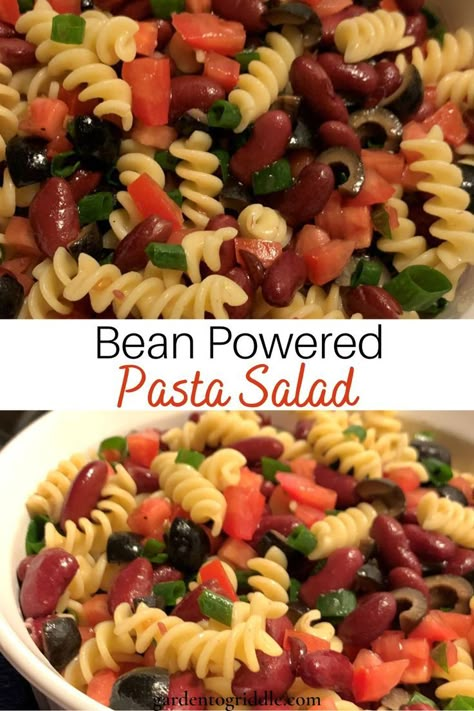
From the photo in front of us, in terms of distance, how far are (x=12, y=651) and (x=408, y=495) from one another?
83 centimetres

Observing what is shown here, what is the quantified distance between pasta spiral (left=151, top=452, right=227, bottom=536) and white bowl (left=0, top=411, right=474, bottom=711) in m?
0.23

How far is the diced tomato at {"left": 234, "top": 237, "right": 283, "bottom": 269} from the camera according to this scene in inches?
48.0

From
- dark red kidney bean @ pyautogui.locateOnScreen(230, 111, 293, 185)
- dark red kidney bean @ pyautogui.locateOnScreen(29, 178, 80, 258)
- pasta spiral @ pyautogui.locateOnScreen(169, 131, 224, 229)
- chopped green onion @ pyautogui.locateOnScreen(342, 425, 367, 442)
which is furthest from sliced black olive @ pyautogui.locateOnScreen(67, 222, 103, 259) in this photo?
chopped green onion @ pyautogui.locateOnScreen(342, 425, 367, 442)

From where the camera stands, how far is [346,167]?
1267 millimetres

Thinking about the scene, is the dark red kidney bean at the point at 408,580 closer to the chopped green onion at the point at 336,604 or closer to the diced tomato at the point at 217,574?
the chopped green onion at the point at 336,604

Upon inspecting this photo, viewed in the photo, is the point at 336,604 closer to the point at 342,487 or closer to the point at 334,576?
the point at 334,576

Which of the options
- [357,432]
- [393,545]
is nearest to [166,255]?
[393,545]

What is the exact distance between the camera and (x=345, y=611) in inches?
57.3

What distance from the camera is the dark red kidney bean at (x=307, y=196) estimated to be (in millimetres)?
1234

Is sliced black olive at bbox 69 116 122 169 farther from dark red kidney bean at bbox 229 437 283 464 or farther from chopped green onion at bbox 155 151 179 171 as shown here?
dark red kidney bean at bbox 229 437 283 464

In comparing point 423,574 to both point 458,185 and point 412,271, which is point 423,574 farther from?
point 458,185

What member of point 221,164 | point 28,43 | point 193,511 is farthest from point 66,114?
point 193,511

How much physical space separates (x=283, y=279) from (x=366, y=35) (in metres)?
0.45

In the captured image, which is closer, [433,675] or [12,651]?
[12,651]
